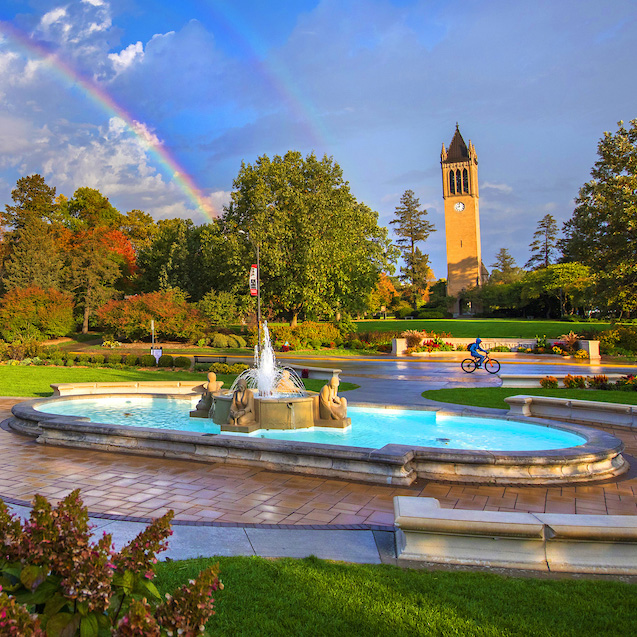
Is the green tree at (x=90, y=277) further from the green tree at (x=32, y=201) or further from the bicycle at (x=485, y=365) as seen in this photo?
the bicycle at (x=485, y=365)

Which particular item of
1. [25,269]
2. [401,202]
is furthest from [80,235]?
[401,202]

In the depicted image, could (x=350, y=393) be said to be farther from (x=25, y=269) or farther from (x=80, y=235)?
(x=80, y=235)

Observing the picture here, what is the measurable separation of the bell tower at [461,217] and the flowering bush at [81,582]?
7869cm

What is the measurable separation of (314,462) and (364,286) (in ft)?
126

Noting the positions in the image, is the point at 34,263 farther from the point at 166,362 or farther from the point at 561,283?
the point at 561,283

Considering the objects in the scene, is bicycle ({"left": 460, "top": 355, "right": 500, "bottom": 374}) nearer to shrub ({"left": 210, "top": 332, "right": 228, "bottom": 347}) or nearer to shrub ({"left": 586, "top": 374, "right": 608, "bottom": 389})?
shrub ({"left": 586, "top": 374, "right": 608, "bottom": 389})

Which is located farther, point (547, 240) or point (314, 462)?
point (547, 240)

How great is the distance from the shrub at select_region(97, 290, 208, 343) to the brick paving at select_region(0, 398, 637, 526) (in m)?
30.9

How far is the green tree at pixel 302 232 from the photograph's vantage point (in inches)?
1529

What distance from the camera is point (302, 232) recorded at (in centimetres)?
3938

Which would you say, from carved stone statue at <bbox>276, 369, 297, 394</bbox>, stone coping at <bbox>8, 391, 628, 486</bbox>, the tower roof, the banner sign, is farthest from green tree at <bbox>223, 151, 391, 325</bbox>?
the tower roof

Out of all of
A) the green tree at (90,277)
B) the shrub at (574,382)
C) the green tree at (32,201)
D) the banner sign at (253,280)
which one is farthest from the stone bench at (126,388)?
the green tree at (32,201)

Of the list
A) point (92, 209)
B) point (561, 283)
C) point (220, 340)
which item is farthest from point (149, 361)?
point (92, 209)

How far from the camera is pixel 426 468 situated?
7.27 m
